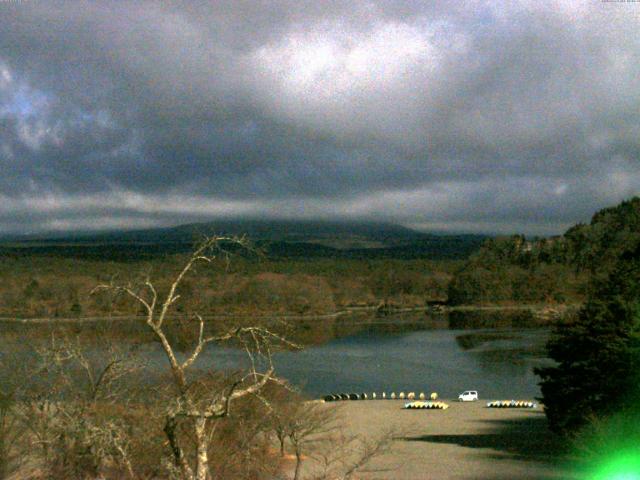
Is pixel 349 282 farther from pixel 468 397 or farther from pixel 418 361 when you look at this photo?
pixel 468 397

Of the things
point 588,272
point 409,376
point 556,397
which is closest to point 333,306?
point 588,272

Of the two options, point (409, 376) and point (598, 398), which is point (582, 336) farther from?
point (409, 376)

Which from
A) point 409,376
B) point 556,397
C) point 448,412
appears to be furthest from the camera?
point 409,376

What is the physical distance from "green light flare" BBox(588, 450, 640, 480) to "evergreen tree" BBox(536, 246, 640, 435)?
1.66 m

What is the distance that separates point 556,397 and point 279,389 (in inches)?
403

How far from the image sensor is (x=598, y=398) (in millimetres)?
26719

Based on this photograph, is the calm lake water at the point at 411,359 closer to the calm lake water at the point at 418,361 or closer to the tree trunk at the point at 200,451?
the calm lake water at the point at 418,361

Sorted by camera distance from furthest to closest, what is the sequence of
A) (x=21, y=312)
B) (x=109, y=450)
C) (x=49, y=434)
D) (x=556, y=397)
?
(x=21, y=312), (x=556, y=397), (x=49, y=434), (x=109, y=450)

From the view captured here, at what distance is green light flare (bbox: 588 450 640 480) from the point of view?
69.3 ft

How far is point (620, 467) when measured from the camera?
72.2ft

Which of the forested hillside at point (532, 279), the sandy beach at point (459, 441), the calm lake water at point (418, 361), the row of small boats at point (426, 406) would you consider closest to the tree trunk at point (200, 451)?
the sandy beach at point (459, 441)

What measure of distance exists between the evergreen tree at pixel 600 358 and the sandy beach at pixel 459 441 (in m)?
2.13

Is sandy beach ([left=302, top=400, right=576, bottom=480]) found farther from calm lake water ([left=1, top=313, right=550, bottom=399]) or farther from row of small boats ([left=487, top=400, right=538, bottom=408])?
calm lake water ([left=1, top=313, right=550, bottom=399])

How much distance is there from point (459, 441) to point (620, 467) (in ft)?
Result: 42.0
